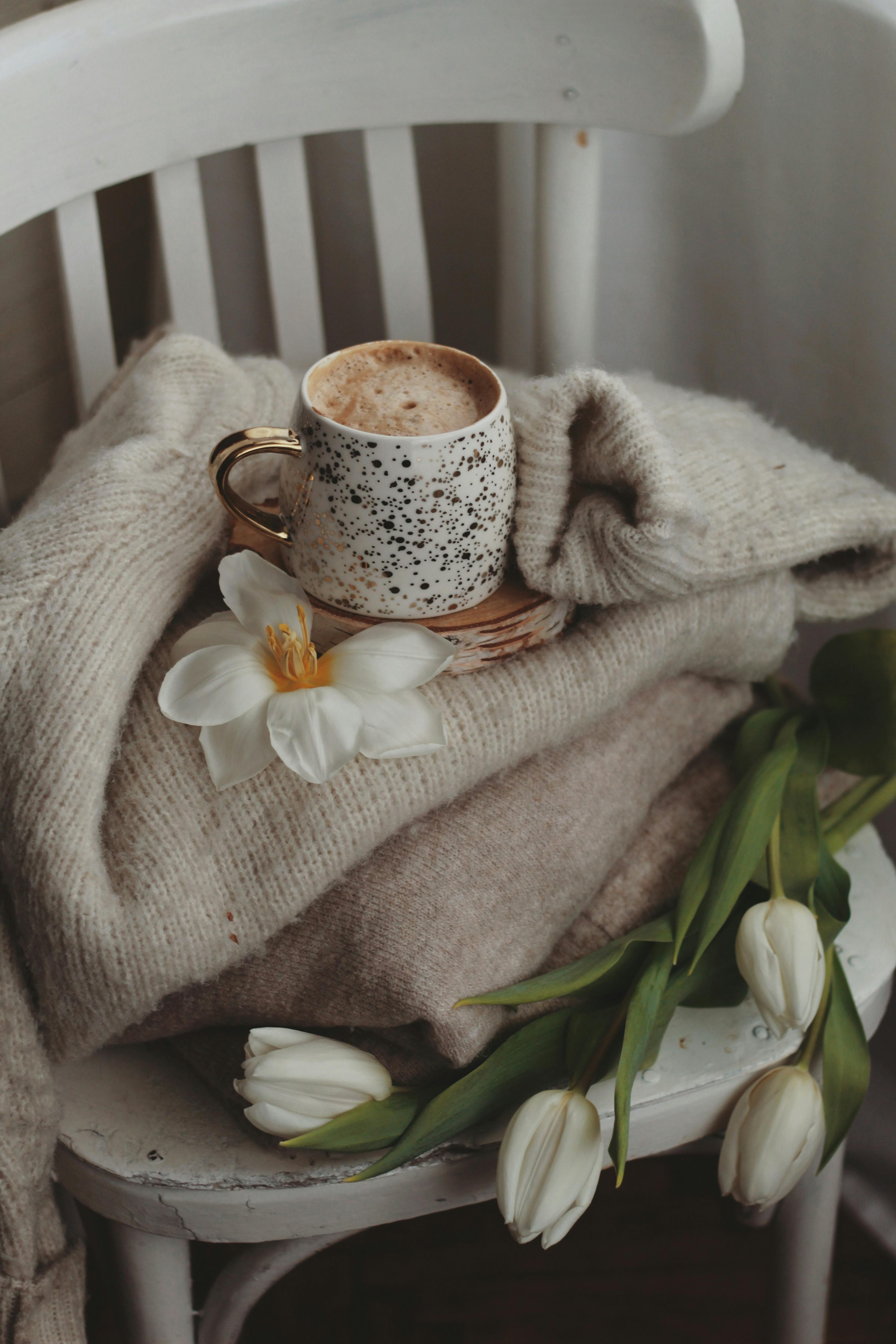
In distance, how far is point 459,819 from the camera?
466 mm

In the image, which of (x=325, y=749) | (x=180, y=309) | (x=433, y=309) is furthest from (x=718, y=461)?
(x=433, y=309)

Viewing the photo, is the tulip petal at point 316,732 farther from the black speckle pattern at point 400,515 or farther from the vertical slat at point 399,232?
the vertical slat at point 399,232

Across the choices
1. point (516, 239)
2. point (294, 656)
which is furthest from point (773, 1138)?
point (516, 239)

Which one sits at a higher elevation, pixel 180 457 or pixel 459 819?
pixel 180 457

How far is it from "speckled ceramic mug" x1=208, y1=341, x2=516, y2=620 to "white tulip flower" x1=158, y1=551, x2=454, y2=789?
0.02m

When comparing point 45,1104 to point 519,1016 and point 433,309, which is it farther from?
point 433,309

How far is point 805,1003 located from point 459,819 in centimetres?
15

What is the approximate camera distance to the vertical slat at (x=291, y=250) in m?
0.66

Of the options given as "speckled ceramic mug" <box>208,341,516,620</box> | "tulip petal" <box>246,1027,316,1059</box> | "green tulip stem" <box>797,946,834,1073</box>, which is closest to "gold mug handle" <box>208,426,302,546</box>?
"speckled ceramic mug" <box>208,341,516,620</box>

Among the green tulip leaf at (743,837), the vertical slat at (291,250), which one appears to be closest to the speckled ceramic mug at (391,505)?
the green tulip leaf at (743,837)

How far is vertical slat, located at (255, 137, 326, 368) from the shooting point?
658 mm

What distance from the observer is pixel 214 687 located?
A: 416mm

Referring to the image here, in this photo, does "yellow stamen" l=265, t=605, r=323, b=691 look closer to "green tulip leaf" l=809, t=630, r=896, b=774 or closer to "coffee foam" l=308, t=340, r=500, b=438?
"coffee foam" l=308, t=340, r=500, b=438

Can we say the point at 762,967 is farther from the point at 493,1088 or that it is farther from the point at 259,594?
the point at 259,594
